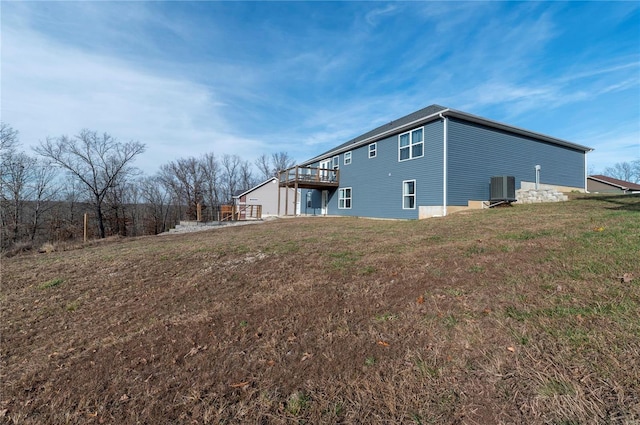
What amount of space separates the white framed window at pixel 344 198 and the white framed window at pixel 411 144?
17.6 ft

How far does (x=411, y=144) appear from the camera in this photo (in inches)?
550

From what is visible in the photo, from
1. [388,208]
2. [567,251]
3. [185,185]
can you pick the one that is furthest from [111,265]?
[185,185]

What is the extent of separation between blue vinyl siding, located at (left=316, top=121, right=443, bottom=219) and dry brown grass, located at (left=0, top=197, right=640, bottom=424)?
8002 millimetres

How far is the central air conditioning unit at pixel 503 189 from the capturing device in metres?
12.6

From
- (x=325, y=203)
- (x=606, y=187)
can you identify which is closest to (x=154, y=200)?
(x=325, y=203)

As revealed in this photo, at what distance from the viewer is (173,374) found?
2.41 meters

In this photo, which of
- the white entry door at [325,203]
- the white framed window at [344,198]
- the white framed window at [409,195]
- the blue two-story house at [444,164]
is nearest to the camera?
the blue two-story house at [444,164]

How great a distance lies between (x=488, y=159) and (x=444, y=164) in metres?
3.10

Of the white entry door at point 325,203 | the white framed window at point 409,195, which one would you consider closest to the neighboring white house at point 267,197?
the white entry door at point 325,203

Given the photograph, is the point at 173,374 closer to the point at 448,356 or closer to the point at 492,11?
the point at 448,356

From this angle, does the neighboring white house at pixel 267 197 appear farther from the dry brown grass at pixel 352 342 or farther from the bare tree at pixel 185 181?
the dry brown grass at pixel 352 342

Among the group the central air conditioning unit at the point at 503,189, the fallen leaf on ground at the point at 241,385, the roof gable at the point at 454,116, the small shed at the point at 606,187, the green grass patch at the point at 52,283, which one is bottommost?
the fallen leaf on ground at the point at 241,385

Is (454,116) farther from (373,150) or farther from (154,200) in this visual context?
(154,200)

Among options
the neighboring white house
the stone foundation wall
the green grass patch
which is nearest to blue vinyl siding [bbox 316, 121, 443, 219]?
the stone foundation wall
